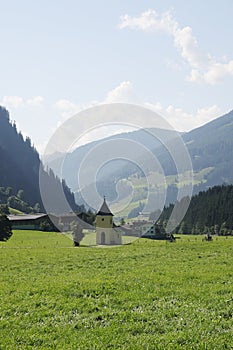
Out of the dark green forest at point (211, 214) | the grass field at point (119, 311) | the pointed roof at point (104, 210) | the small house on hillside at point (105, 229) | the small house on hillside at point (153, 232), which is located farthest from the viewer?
the dark green forest at point (211, 214)

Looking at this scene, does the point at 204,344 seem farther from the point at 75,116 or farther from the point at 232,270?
the point at 75,116

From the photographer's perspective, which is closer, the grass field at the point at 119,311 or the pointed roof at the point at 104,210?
the grass field at the point at 119,311

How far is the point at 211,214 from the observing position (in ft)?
571

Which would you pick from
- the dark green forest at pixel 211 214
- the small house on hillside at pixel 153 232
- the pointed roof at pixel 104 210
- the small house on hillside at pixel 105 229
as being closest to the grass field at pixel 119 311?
the small house on hillside at pixel 105 229

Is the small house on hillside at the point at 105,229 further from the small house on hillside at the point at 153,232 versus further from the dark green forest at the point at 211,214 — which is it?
the dark green forest at the point at 211,214

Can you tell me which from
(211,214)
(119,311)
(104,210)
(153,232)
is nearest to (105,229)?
(104,210)

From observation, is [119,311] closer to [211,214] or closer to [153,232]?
[153,232]

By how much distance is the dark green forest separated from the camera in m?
162

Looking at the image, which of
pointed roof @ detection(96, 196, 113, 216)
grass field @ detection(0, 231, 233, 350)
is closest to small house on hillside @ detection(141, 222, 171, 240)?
pointed roof @ detection(96, 196, 113, 216)

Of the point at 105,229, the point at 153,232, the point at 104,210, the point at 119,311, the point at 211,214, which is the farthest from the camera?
the point at 211,214

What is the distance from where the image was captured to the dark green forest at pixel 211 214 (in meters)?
162

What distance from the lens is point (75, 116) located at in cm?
4797

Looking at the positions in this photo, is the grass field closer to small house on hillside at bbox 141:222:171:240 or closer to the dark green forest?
small house on hillside at bbox 141:222:171:240

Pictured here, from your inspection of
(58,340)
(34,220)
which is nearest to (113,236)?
(58,340)
